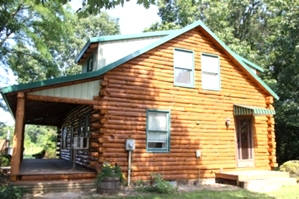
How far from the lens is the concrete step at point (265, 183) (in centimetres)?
1066

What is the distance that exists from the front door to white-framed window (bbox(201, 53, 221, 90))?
1.99m

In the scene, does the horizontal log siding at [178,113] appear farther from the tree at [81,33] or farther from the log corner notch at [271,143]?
the tree at [81,33]

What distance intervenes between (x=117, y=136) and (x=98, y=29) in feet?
104

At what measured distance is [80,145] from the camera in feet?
38.6

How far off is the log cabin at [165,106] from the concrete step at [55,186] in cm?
62

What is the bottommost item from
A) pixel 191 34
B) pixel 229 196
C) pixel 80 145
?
pixel 229 196

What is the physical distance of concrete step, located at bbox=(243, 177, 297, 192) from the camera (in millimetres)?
10664

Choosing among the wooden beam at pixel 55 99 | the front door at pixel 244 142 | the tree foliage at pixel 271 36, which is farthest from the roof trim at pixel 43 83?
the tree foliage at pixel 271 36

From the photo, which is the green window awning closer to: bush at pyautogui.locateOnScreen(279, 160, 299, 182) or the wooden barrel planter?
bush at pyautogui.locateOnScreen(279, 160, 299, 182)

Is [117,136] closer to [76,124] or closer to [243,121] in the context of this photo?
[76,124]

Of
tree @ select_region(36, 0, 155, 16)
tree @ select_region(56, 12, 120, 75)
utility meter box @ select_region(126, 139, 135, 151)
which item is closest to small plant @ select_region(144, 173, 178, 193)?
utility meter box @ select_region(126, 139, 135, 151)

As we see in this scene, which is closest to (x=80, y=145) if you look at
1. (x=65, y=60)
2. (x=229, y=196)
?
(x=229, y=196)

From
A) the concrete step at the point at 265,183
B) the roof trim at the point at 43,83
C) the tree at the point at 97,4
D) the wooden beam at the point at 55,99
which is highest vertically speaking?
the tree at the point at 97,4

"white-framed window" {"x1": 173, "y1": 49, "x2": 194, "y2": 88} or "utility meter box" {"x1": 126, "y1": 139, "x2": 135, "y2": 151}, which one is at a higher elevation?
"white-framed window" {"x1": 173, "y1": 49, "x2": 194, "y2": 88}
